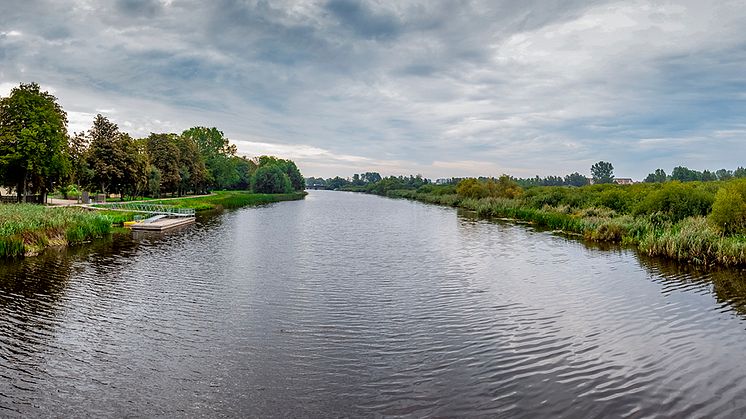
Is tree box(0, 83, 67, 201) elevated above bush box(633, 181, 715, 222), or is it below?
above

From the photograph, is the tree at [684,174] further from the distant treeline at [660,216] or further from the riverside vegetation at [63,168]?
the riverside vegetation at [63,168]

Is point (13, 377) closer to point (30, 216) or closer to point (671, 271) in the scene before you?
point (30, 216)

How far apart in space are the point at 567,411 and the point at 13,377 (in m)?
11.5

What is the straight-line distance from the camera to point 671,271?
77.6ft

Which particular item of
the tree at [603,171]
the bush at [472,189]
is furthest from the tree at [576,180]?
the bush at [472,189]

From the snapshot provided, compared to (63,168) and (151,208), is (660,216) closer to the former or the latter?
(151,208)

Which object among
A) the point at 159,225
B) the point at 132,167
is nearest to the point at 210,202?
the point at 132,167

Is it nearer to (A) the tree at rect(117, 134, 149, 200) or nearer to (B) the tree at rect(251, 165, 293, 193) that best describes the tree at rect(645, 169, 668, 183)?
(B) the tree at rect(251, 165, 293, 193)

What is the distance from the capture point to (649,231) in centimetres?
3322

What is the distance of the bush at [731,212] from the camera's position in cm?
2672

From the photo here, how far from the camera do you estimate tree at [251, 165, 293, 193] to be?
12638 cm

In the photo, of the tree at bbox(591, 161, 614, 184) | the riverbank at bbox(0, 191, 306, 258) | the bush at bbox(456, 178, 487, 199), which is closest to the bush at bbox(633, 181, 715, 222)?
the riverbank at bbox(0, 191, 306, 258)

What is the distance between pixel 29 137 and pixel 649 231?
51557 mm

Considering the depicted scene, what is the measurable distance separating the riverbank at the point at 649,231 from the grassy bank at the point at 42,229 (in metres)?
35.4
